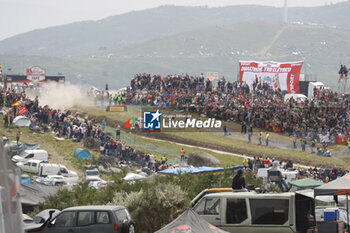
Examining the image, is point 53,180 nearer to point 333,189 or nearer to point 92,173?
point 92,173

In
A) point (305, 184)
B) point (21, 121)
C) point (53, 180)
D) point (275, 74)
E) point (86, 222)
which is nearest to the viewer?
point (86, 222)

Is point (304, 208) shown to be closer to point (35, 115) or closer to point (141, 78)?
point (35, 115)

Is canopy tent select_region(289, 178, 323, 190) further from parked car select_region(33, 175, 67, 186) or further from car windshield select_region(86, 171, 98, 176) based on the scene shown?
car windshield select_region(86, 171, 98, 176)

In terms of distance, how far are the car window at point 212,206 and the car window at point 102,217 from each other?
8.51ft

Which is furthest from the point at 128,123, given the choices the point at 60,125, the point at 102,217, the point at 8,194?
the point at 8,194

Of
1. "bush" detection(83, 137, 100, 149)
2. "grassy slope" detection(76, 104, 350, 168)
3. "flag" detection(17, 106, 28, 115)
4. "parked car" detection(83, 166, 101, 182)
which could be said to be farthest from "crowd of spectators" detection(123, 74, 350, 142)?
"parked car" detection(83, 166, 101, 182)

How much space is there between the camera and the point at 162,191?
17359mm

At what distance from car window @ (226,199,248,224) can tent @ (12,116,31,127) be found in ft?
142

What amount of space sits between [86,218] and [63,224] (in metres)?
0.63

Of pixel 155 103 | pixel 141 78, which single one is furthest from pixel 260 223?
pixel 141 78

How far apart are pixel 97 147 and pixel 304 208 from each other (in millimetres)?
39265

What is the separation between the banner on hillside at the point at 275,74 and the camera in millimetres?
77125

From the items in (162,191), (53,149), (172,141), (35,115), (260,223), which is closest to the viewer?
(260,223)

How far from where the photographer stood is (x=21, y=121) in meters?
54.8
